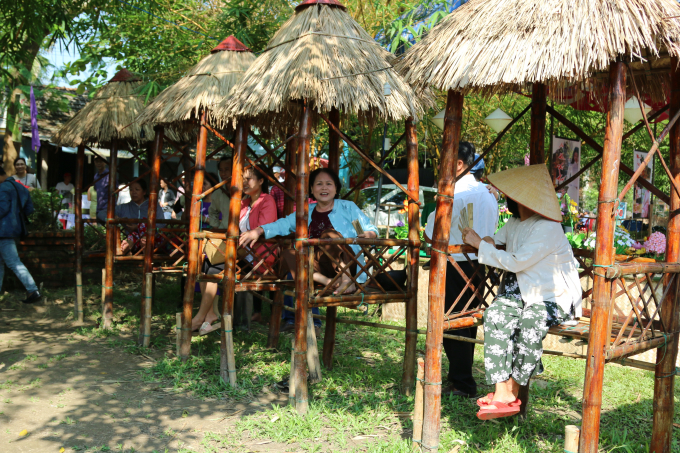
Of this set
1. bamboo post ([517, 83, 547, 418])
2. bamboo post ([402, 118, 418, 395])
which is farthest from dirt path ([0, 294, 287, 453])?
bamboo post ([517, 83, 547, 418])

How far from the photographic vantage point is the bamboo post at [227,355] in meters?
5.50

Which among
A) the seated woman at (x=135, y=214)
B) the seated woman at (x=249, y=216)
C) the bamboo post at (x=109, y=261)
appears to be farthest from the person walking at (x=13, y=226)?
the seated woman at (x=249, y=216)

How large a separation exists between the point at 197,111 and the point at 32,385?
3087mm

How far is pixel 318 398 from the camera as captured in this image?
5.12 metres

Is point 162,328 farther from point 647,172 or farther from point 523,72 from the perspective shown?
point 647,172

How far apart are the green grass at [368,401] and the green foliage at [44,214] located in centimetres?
361

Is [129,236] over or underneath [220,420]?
over

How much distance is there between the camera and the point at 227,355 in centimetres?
552

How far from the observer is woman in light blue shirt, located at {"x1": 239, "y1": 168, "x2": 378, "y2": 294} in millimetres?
5421

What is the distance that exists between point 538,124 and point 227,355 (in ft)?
11.1

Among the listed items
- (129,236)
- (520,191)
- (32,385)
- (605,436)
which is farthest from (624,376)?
(129,236)

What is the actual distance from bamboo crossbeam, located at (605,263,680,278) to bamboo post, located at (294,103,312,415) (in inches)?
89.8

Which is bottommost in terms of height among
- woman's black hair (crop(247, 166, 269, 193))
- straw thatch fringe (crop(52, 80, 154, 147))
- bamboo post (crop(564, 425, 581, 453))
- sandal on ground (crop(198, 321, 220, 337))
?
sandal on ground (crop(198, 321, 220, 337))

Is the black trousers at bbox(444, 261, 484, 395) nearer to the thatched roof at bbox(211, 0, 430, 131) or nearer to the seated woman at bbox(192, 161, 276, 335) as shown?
the thatched roof at bbox(211, 0, 430, 131)
